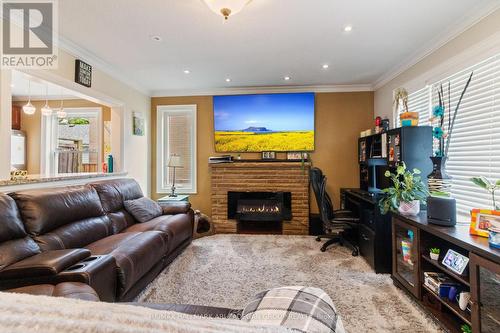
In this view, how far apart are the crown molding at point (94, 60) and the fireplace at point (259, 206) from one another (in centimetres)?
255

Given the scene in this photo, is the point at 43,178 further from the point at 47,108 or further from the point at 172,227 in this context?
the point at 47,108

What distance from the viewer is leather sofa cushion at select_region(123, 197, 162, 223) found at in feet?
10.2

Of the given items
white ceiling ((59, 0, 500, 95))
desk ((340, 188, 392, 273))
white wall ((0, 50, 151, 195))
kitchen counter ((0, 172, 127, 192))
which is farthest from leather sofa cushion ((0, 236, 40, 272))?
desk ((340, 188, 392, 273))

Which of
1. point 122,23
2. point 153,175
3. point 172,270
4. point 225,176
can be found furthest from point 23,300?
point 153,175

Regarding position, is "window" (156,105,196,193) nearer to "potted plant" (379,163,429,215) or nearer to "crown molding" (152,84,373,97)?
"crown molding" (152,84,373,97)

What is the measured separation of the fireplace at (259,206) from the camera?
4.17 m

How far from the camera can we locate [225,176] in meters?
4.29

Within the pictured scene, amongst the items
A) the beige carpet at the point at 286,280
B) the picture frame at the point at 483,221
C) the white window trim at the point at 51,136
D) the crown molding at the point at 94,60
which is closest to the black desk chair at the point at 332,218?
the beige carpet at the point at 286,280

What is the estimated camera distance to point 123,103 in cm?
376

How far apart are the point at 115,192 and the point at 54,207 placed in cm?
94

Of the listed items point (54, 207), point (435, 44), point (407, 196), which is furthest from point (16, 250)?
point (435, 44)

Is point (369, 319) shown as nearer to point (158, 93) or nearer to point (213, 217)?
point (213, 217)

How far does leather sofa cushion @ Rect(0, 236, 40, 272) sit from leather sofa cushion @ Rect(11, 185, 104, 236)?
6.0 inches

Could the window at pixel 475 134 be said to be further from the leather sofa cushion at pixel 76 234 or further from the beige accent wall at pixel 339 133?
the leather sofa cushion at pixel 76 234
